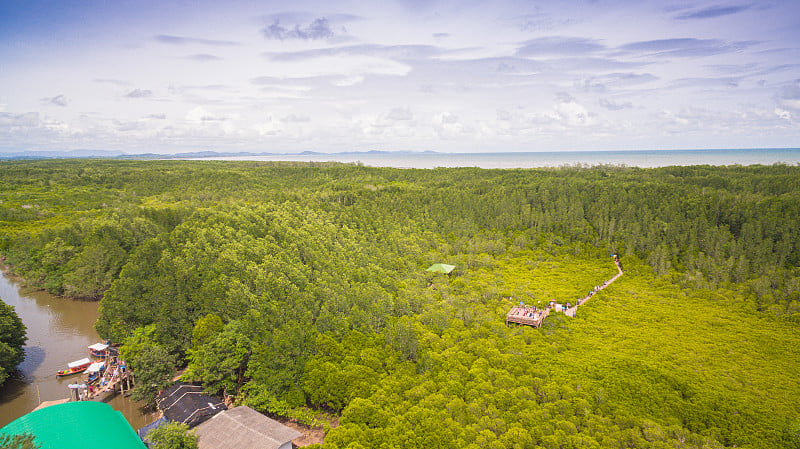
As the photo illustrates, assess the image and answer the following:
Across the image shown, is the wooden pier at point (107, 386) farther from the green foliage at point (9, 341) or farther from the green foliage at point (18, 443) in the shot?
the green foliage at point (18, 443)

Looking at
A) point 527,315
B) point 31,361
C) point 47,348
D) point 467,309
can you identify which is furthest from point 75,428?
point 527,315

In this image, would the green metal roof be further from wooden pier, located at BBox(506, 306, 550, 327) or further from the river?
wooden pier, located at BBox(506, 306, 550, 327)

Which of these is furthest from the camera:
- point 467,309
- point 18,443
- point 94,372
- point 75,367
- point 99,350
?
point 467,309

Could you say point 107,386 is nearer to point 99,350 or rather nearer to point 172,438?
point 99,350

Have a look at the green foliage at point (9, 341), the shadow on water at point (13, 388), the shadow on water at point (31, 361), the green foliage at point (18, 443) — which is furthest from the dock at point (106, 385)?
the green foliage at point (18, 443)

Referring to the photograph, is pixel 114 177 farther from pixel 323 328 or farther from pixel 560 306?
pixel 560 306
